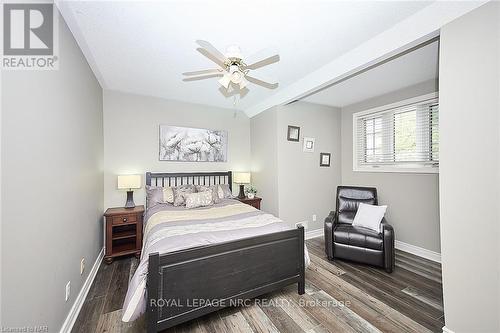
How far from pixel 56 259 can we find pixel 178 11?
7.16ft

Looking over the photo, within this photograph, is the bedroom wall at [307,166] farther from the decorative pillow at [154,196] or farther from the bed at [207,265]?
the decorative pillow at [154,196]

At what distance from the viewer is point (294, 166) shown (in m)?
3.85

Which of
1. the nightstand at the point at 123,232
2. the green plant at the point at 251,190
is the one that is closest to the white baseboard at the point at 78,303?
the nightstand at the point at 123,232

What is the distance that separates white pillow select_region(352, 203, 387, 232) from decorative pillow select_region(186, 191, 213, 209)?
2.29 m

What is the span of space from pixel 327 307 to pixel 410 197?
2358mm

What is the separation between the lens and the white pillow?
2.80 metres

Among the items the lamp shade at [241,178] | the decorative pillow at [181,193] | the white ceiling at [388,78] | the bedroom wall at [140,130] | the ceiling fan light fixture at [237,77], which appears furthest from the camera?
the lamp shade at [241,178]

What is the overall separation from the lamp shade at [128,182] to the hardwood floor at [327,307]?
1.18m

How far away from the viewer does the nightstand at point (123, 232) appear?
9.43 feet

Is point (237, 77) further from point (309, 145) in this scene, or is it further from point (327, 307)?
point (309, 145)

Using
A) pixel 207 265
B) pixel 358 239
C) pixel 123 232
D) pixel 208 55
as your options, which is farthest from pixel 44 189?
pixel 358 239

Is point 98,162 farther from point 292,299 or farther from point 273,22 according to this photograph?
point 292,299

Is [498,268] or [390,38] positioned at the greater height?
[390,38]

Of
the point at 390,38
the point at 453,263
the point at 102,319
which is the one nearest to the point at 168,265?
the point at 102,319
